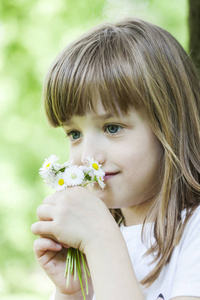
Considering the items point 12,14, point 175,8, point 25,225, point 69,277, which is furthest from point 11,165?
point 69,277

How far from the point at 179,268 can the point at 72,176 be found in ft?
1.65

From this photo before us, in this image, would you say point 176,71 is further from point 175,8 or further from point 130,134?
point 175,8

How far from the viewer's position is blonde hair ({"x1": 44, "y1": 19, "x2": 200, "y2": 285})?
68.5 inches

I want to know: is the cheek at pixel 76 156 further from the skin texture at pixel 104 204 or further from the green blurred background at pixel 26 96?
the green blurred background at pixel 26 96

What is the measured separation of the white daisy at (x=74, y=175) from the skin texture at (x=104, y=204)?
3 cm

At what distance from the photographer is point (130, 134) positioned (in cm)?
176

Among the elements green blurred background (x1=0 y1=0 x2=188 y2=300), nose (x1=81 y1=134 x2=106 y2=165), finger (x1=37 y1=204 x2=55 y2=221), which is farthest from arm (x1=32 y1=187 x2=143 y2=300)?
green blurred background (x1=0 y1=0 x2=188 y2=300)

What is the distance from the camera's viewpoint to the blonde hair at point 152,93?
1.74m

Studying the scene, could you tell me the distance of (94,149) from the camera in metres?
1.75

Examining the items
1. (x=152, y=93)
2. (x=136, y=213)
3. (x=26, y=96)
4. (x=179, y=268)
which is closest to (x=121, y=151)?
(x=152, y=93)

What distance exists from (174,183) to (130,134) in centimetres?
26

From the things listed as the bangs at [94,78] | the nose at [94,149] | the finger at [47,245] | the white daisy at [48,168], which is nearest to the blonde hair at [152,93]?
the bangs at [94,78]

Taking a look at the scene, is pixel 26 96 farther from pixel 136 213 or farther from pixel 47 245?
pixel 47 245

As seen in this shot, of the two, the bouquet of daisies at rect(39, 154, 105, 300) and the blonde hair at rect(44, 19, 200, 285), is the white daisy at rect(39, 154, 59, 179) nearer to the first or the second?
the bouquet of daisies at rect(39, 154, 105, 300)
